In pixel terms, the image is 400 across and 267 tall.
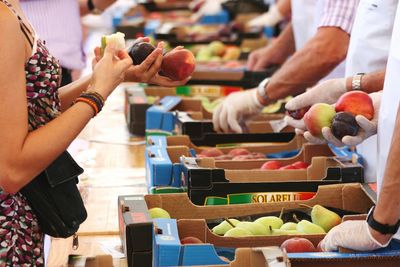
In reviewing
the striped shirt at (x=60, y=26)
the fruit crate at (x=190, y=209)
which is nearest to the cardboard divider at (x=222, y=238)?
the fruit crate at (x=190, y=209)

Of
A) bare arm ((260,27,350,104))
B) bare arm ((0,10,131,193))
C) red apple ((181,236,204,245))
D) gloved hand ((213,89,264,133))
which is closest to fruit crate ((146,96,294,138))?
gloved hand ((213,89,264,133))

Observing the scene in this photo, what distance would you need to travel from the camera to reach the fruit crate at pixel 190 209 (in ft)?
7.41

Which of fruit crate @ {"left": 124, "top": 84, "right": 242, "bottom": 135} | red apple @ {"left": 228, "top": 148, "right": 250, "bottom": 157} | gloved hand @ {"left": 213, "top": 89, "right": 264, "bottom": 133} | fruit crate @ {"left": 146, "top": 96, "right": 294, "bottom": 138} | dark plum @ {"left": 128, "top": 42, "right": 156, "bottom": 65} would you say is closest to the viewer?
dark plum @ {"left": 128, "top": 42, "right": 156, "bottom": 65}

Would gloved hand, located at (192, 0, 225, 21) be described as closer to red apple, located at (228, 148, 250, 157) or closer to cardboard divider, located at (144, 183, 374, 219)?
red apple, located at (228, 148, 250, 157)

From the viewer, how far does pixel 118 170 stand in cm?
368

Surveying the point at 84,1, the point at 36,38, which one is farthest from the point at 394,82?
the point at 84,1

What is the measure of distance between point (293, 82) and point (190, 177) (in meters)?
1.27

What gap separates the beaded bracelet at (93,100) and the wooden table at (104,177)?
0.48 m

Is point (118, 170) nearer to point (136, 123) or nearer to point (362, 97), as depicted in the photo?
point (136, 123)

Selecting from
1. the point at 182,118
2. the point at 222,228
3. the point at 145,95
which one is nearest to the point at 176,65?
the point at 222,228

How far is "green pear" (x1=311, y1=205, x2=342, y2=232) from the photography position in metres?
2.60

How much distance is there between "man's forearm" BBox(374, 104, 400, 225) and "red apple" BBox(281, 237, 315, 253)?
269 millimetres

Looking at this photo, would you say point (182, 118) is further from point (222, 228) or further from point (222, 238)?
point (222, 238)

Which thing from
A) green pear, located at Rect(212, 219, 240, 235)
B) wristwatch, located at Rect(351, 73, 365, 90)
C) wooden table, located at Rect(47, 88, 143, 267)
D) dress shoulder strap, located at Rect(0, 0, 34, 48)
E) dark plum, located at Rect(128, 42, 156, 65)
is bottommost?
wooden table, located at Rect(47, 88, 143, 267)
